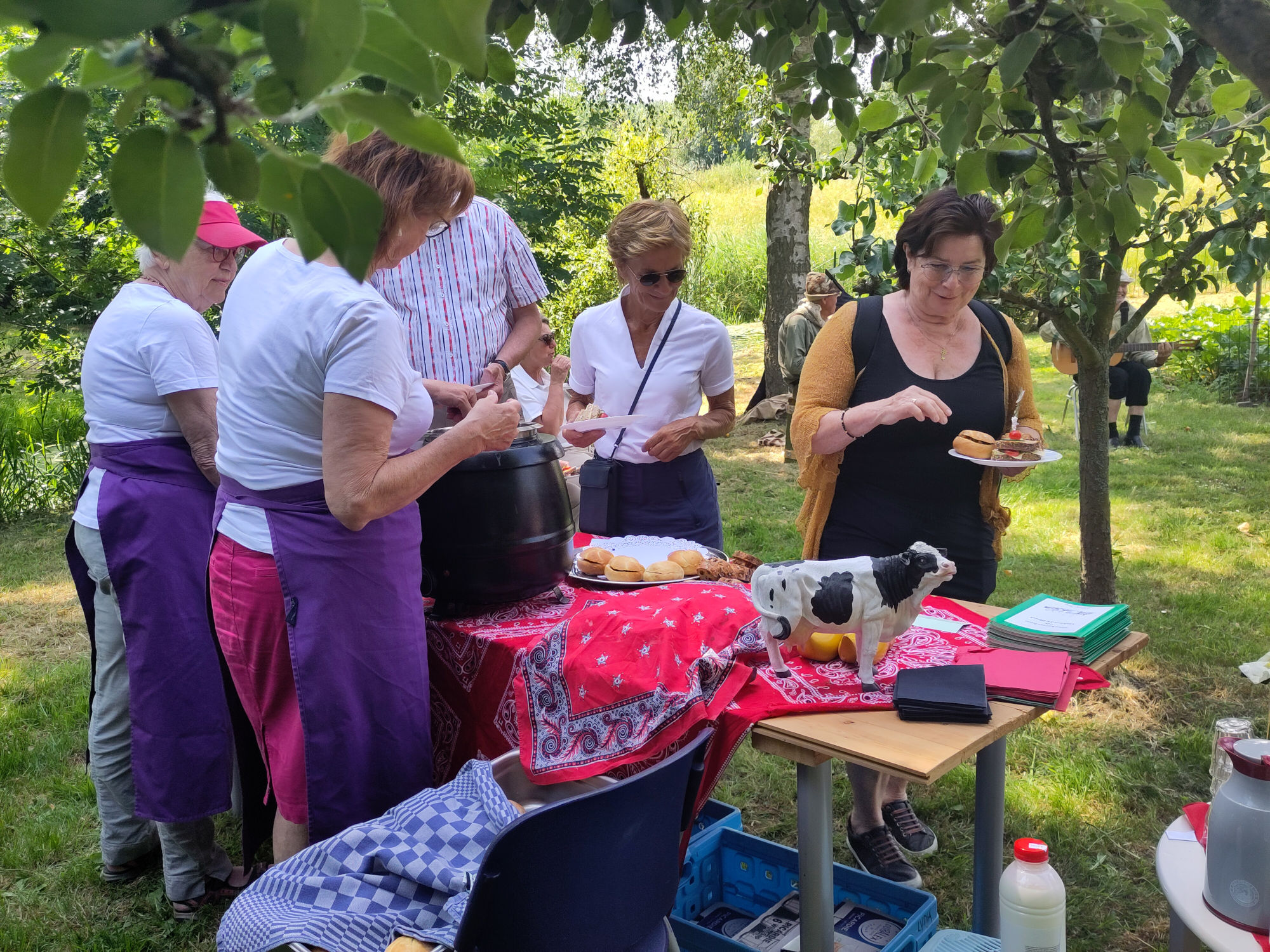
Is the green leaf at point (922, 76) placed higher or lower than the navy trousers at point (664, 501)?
higher

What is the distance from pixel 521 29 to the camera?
4.79ft

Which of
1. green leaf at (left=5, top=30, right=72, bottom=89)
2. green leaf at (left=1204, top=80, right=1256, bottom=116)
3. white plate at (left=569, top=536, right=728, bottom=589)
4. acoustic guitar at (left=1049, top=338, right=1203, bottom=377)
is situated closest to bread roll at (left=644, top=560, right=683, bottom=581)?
white plate at (left=569, top=536, right=728, bottom=589)

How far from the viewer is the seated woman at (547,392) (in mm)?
3932

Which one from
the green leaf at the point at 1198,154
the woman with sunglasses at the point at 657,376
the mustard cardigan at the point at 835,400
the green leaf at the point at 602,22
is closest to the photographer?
the green leaf at the point at 1198,154

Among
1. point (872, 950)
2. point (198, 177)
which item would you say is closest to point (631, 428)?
point (872, 950)

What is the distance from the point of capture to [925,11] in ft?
3.29

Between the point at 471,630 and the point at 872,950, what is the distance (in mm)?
1211

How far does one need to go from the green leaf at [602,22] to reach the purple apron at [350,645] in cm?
103

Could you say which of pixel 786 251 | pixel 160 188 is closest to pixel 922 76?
pixel 160 188

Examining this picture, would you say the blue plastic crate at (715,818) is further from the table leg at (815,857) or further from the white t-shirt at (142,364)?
the white t-shirt at (142,364)

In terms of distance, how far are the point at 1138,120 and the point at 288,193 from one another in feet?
3.67

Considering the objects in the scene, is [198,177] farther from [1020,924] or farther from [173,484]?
[173,484]

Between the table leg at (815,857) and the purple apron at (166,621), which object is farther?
the purple apron at (166,621)

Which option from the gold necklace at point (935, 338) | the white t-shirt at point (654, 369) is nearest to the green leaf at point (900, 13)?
the gold necklace at point (935, 338)
